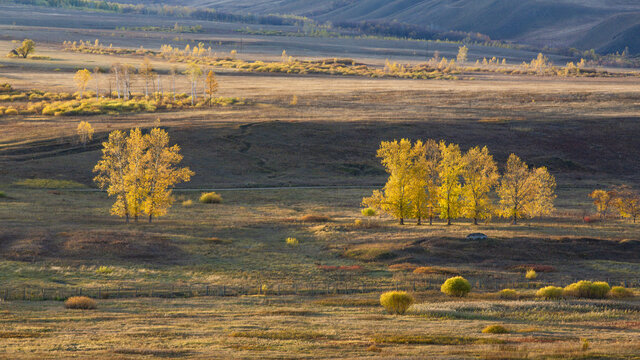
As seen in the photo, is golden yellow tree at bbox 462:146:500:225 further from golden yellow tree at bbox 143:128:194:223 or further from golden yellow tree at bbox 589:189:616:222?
golden yellow tree at bbox 143:128:194:223

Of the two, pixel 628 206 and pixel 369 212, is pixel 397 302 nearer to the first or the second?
pixel 369 212

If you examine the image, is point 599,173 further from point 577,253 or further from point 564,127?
point 577,253

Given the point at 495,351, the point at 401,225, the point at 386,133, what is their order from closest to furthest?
the point at 495,351 < the point at 401,225 < the point at 386,133

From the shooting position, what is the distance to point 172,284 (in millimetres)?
54219

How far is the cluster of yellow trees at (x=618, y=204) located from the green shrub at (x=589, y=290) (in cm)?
3881

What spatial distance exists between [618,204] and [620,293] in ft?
140

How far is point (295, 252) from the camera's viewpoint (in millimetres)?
67938

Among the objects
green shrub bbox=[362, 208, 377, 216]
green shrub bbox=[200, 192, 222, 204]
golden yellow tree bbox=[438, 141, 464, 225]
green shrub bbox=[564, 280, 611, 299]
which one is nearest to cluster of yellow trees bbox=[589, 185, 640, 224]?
golden yellow tree bbox=[438, 141, 464, 225]

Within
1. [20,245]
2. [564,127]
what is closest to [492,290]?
[20,245]

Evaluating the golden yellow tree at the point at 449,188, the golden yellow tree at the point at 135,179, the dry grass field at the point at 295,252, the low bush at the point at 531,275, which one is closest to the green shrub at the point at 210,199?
the dry grass field at the point at 295,252

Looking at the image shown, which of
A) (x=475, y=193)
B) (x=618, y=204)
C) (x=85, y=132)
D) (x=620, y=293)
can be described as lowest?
(x=618, y=204)

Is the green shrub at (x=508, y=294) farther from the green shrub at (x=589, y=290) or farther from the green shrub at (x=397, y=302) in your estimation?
the green shrub at (x=397, y=302)

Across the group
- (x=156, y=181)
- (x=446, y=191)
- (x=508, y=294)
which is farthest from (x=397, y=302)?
(x=156, y=181)

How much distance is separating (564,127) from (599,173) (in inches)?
1046
